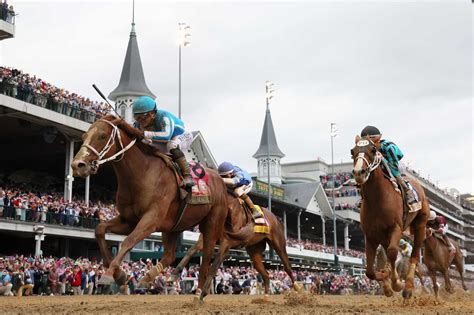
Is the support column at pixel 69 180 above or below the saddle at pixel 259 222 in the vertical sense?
above

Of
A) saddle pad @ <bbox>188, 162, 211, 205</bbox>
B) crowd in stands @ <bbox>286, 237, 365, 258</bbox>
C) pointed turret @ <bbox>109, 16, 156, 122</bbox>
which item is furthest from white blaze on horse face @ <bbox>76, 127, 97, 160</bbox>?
→ pointed turret @ <bbox>109, 16, 156, 122</bbox>

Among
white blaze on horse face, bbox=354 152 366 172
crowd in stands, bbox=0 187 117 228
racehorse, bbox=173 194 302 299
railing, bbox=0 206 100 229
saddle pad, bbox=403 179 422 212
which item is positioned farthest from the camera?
crowd in stands, bbox=0 187 117 228

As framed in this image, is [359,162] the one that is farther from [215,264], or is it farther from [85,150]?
[85,150]

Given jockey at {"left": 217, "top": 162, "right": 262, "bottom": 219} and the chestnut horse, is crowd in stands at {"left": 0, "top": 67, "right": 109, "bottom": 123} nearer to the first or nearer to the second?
jockey at {"left": 217, "top": 162, "right": 262, "bottom": 219}

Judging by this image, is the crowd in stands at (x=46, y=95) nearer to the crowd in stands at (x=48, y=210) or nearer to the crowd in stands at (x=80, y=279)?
the crowd in stands at (x=48, y=210)

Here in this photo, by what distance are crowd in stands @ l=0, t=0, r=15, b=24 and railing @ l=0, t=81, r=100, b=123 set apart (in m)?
4.03

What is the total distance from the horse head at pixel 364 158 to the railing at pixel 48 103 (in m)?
20.2

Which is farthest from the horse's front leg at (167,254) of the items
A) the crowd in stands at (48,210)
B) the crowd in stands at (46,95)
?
the crowd in stands at (46,95)

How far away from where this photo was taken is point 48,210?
2714cm

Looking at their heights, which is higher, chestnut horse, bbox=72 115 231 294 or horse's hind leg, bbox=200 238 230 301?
chestnut horse, bbox=72 115 231 294

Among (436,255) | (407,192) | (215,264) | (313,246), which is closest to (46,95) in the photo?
(436,255)

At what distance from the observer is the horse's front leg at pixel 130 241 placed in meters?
7.22

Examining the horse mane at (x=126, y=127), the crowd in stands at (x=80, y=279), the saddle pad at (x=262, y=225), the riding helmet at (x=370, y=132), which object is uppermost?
the riding helmet at (x=370, y=132)

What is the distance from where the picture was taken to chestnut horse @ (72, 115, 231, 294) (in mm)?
7812
